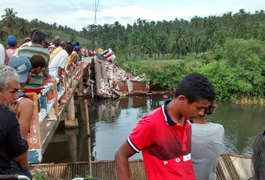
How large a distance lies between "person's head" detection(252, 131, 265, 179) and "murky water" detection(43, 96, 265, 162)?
8.91 metres

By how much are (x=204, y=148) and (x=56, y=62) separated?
6.11 metres

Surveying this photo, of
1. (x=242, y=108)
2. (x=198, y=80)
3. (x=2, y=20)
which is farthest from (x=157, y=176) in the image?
(x=2, y=20)

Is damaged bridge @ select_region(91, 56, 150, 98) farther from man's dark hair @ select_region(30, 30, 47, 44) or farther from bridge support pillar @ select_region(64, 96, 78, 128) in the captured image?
man's dark hair @ select_region(30, 30, 47, 44)

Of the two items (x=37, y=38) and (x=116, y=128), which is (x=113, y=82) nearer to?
(x=116, y=128)

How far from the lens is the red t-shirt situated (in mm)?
2438

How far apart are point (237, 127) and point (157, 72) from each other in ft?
43.9

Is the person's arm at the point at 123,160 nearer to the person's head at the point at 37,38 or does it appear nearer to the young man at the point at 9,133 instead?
the young man at the point at 9,133

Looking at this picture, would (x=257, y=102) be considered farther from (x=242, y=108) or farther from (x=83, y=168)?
(x=83, y=168)

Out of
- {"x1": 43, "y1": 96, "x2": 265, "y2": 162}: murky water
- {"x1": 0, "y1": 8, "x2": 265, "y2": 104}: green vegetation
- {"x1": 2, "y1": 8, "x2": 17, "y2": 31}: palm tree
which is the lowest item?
{"x1": 43, "y1": 96, "x2": 265, "y2": 162}: murky water

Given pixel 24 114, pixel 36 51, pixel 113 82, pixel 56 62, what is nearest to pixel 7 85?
pixel 24 114

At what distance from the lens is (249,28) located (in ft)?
186

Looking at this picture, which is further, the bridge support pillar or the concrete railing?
the bridge support pillar

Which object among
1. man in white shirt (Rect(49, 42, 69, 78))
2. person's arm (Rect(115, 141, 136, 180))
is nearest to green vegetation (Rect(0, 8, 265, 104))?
man in white shirt (Rect(49, 42, 69, 78))

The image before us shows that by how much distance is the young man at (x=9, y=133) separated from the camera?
103 inches
